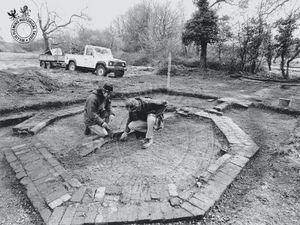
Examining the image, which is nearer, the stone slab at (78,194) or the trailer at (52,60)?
the stone slab at (78,194)

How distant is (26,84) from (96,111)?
4528 millimetres

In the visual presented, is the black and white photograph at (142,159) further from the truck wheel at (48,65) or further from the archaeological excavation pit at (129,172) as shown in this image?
the truck wheel at (48,65)

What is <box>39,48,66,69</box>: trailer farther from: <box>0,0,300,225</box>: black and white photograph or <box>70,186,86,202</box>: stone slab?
<box>70,186,86,202</box>: stone slab

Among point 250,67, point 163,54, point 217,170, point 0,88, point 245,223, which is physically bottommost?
point 245,223

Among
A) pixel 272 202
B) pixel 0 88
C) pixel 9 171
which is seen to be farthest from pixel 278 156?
pixel 0 88

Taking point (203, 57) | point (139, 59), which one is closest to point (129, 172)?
point (203, 57)

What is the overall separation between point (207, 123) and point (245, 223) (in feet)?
8.88

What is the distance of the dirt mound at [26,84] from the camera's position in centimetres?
626

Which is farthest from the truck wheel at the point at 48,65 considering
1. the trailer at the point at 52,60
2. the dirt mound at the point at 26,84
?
the dirt mound at the point at 26,84

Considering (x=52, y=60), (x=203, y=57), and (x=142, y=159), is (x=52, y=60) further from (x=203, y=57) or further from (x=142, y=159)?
(x=142, y=159)

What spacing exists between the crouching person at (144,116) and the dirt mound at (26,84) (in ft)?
15.2

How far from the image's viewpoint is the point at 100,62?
10.9 m

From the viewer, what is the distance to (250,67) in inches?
508

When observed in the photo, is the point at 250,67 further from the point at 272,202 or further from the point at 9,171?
the point at 9,171
